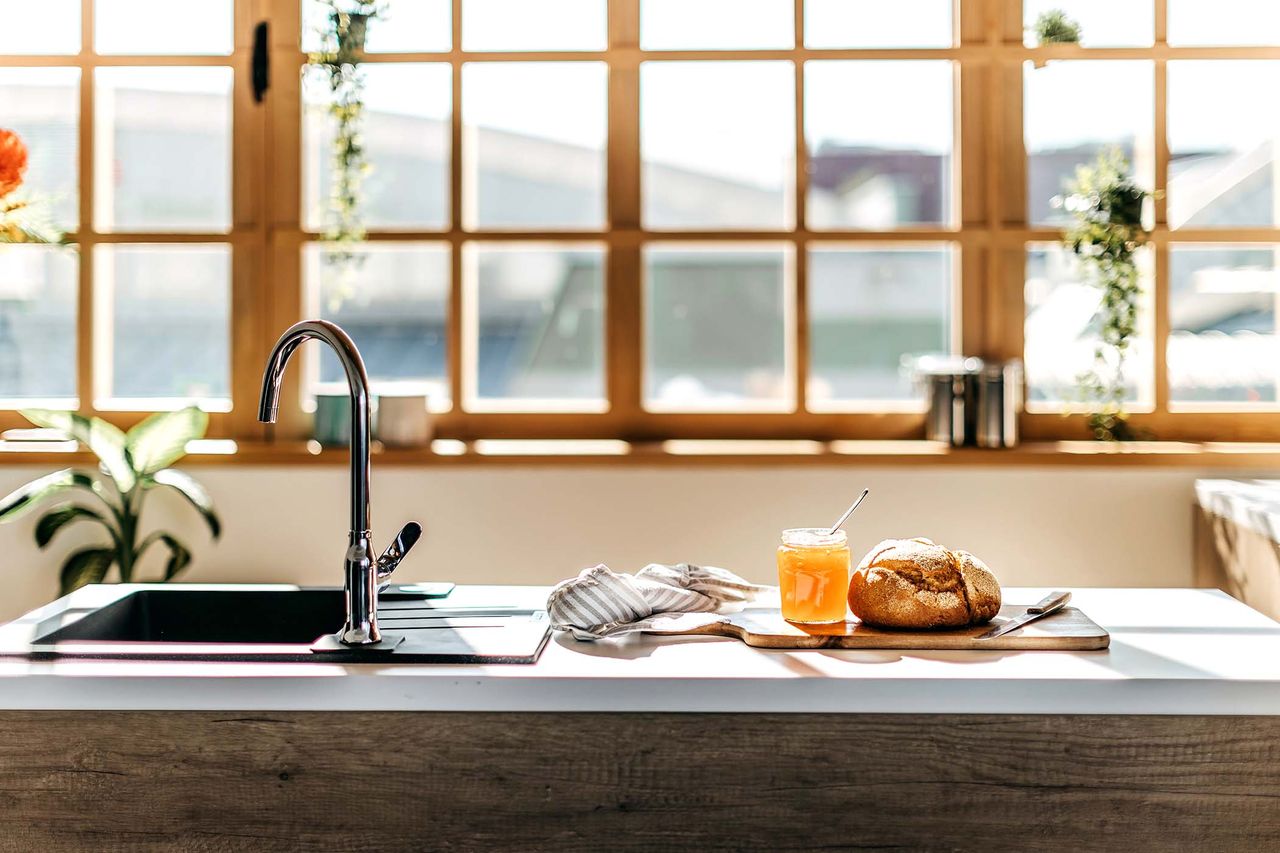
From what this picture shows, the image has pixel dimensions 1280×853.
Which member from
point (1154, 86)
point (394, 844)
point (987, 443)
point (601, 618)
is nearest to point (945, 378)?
point (987, 443)

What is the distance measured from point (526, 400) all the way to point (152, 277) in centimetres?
108

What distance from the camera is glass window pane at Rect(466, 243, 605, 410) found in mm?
3115

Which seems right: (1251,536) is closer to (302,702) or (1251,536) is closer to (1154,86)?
(1154,86)

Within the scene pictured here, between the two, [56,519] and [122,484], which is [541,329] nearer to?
[122,484]

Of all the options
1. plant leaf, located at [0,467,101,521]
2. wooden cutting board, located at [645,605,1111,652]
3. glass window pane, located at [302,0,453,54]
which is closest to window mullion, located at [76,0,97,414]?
plant leaf, located at [0,467,101,521]

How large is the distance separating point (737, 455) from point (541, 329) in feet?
2.23

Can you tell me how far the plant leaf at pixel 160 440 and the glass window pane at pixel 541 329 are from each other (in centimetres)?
73

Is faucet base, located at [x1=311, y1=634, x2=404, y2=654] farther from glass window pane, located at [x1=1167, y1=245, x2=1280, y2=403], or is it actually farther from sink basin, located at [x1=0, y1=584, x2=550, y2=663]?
glass window pane, located at [x1=1167, y1=245, x2=1280, y2=403]

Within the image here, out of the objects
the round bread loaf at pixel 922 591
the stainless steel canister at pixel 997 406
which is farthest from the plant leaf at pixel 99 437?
the stainless steel canister at pixel 997 406

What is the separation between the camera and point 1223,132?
307 cm

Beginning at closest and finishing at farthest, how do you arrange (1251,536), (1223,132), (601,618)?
1. (601,618)
2. (1251,536)
3. (1223,132)

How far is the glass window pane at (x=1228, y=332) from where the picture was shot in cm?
306

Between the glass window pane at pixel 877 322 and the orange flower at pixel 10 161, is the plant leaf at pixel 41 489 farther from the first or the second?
the glass window pane at pixel 877 322

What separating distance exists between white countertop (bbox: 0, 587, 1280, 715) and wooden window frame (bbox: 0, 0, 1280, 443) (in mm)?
1779
